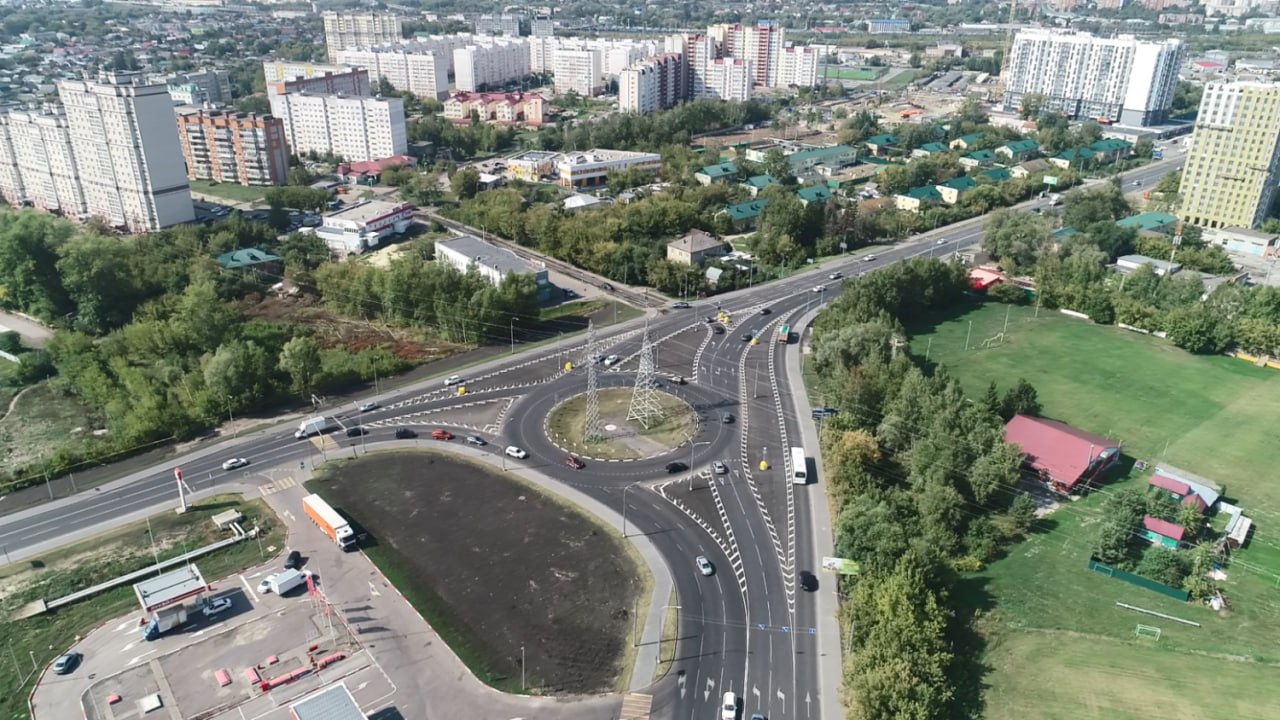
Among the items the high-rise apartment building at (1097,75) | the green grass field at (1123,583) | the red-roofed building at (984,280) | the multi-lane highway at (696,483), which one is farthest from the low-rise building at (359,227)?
the high-rise apartment building at (1097,75)

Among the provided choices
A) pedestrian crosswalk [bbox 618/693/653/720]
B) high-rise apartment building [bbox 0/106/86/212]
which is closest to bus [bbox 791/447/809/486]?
pedestrian crosswalk [bbox 618/693/653/720]

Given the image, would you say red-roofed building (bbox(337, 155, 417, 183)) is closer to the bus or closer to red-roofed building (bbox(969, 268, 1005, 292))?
red-roofed building (bbox(969, 268, 1005, 292))

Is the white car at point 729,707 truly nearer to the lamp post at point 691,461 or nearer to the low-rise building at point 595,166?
the lamp post at point 691,461

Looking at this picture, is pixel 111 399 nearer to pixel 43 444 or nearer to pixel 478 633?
pixel 43 444

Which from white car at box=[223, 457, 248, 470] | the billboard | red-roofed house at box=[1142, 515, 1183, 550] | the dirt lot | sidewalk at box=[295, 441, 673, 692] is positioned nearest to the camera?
sidewalk at box=[295, 441, 673, 692]

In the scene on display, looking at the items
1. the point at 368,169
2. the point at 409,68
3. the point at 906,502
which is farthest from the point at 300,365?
the point at 409,68

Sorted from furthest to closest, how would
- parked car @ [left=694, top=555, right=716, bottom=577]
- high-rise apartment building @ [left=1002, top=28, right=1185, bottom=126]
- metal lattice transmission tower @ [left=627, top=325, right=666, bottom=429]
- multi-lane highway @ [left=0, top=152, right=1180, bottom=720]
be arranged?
high-rise apartment building @ [left=1002, top=28, right=1185, bottom=126] → metal lattice transmission tower @ [left=627, top=325, right=666, bottom=429] → parked car @ [left=694, top=555, right=716, bottom=577] → multi-lane highway @ [left=0, top=152, right=1180, bottom=720]
